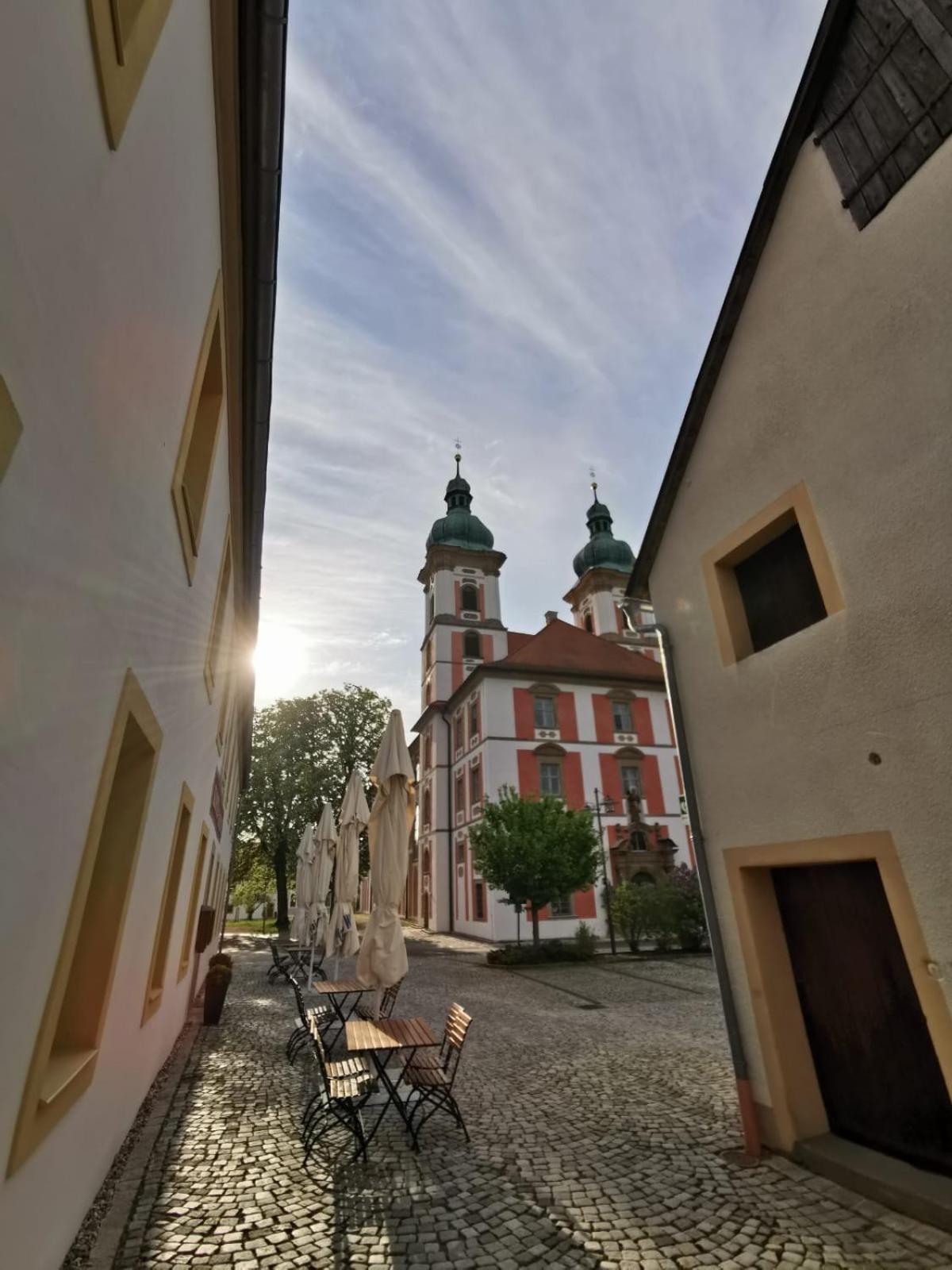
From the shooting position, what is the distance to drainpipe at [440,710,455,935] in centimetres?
3234

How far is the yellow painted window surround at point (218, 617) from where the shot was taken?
7125mm

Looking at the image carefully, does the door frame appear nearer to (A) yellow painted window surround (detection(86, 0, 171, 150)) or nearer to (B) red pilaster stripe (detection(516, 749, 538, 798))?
(A) yellow painted window surround (detection(86, 0, 171, 150))

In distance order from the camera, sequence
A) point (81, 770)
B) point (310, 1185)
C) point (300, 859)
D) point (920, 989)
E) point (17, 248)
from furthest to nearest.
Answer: point (300, 859), point (310, 1185), point (920, 989), point (81, 770), point (17, 248)

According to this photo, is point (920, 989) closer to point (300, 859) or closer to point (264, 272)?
point (264, 272)

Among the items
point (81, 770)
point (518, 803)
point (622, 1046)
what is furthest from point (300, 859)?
point (81, 770)

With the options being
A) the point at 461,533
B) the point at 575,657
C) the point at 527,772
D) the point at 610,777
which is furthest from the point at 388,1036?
the point at 461,533

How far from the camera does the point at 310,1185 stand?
14.4 ft

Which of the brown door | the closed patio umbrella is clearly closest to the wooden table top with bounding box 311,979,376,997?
the brown door

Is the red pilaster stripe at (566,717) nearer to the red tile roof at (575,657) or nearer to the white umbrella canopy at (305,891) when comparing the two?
the red tile roof at (575,657)

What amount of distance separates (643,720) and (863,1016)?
2824 cm

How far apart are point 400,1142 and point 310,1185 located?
1.05 metres

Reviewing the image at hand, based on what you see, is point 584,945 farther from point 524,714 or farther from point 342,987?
point 342,987

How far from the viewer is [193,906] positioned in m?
9.02

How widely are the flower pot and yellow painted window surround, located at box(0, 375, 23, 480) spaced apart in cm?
1087
